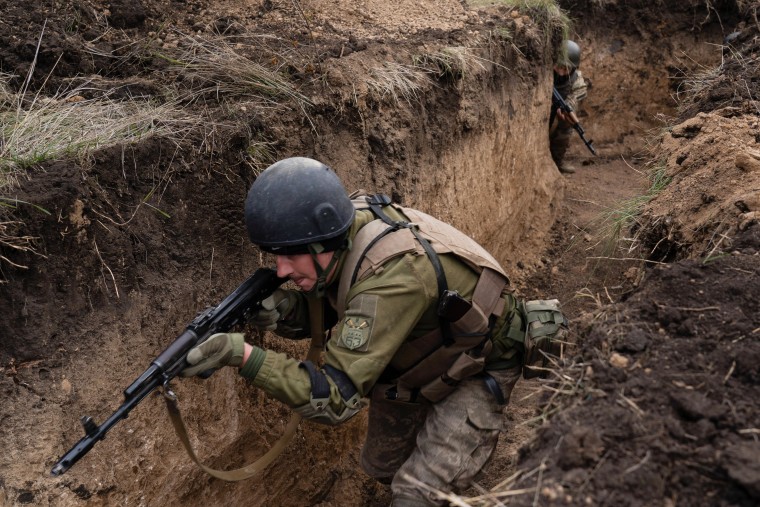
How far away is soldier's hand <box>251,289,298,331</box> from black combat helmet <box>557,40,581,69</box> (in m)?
5.62

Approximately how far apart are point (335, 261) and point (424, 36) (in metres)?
3.26

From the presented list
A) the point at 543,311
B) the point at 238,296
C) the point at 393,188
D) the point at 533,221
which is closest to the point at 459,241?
the point at 543,311

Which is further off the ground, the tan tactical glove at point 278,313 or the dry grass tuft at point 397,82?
the dry grass tuft at point 397,82

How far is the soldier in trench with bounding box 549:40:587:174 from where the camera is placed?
845 centimetres

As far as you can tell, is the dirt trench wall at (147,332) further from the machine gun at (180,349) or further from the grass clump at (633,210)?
the grass clump at (633,210)

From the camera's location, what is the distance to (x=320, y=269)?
10.7ft

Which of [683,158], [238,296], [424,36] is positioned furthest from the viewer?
[424,36]

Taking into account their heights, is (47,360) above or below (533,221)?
above

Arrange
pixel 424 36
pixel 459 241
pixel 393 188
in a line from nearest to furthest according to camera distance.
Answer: pixel 459 241, pixel 393 188, pixel 424 36

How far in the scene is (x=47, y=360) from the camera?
3.42 meters

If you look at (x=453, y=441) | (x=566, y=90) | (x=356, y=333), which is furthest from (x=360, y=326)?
(x=566, y=90)

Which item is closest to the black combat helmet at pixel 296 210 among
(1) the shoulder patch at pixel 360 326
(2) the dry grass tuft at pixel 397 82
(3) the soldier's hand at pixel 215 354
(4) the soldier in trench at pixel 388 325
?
(4) the soldier in trench at pixel 388 325

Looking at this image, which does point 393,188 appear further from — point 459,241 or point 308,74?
point 459,241

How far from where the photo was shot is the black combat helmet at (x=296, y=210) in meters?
3.10
